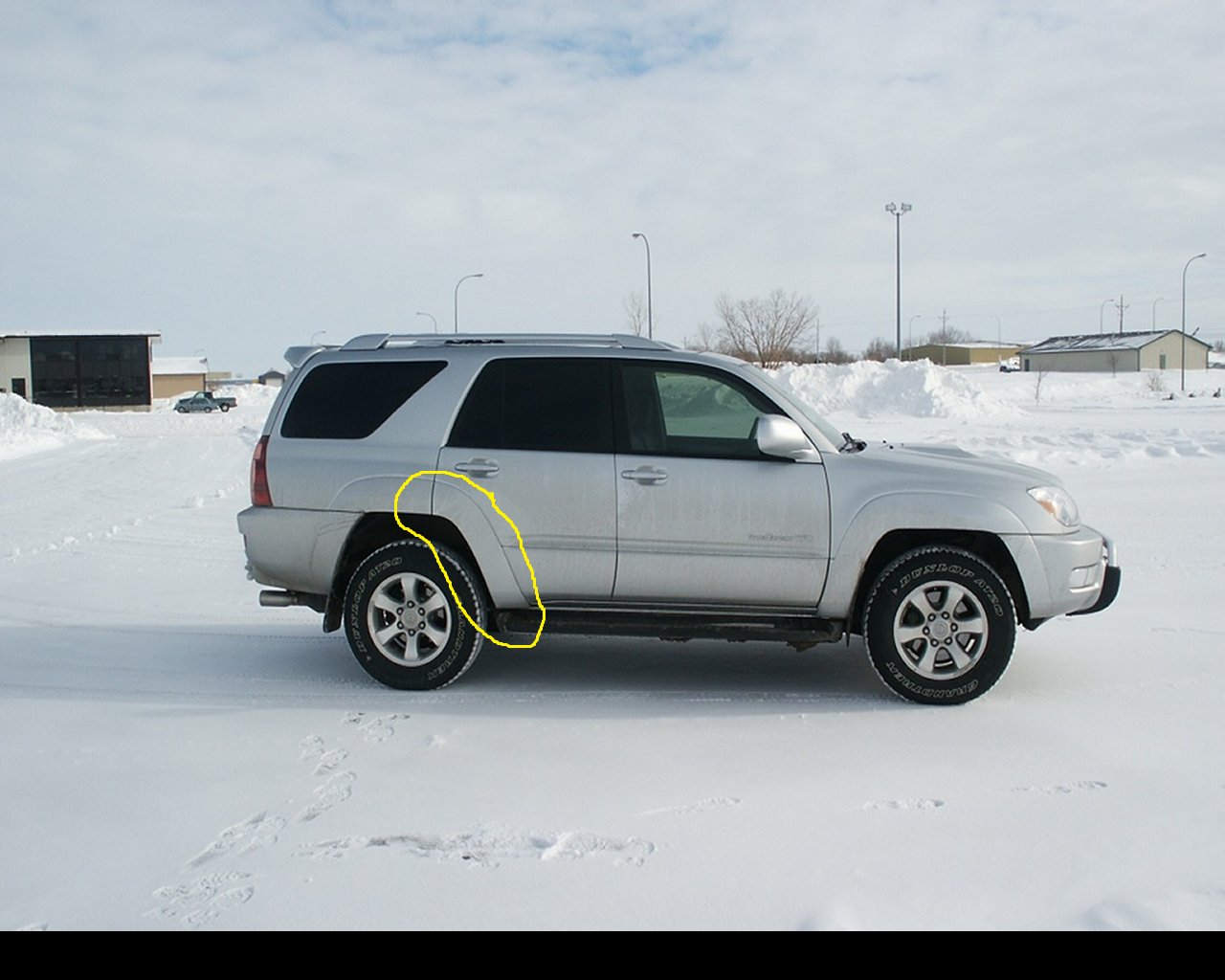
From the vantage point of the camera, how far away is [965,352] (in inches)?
5236

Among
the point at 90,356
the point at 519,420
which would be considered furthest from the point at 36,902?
the point at 90,356

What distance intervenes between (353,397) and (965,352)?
5293 inches

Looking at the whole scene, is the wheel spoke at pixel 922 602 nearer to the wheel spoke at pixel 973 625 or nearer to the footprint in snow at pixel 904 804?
the wheel spoke at pixel 973 625

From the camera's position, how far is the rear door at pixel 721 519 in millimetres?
5797

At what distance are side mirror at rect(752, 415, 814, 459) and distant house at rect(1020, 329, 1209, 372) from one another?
105122 millimetres

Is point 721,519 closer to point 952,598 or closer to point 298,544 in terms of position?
point 952,598

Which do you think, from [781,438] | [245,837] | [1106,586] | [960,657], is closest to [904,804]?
[960,657]

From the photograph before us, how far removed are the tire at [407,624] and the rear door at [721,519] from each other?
0.84 metres

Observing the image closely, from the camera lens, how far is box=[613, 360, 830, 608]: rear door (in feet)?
19.0

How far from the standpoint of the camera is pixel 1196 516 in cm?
1192

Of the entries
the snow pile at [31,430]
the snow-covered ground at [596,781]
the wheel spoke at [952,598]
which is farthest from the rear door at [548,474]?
the snow pile at [31,430]

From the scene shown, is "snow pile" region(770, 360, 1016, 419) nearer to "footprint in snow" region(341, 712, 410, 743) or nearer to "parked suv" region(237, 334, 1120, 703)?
"parked suv" region(237, 334, 1120, 703)

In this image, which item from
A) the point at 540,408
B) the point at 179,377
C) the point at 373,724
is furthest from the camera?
the point at 179,377

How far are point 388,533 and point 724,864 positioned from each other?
9.82 feet
